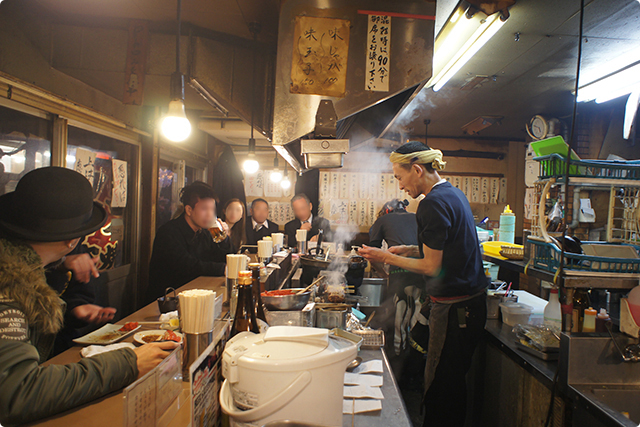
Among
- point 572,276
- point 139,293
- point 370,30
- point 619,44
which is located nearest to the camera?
point 572,276

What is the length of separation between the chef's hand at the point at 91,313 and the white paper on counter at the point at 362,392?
1.43 meters

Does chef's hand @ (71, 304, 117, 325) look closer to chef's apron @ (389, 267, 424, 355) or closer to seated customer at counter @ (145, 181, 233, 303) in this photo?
seated customer at counter @ (145, 181, 233, 303)

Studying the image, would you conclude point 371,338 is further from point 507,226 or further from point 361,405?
point 507,226

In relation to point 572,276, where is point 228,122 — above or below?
above

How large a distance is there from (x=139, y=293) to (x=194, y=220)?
6.63ft

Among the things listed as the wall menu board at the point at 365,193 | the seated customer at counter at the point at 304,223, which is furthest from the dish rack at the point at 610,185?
the wall menu board at the point at 365,193

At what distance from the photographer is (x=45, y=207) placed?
1295mm

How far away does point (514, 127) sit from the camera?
6336 mm

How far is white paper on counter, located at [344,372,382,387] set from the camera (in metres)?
1.42

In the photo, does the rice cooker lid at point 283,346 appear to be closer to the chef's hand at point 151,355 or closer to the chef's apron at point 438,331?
the chef's hand at point 151,355

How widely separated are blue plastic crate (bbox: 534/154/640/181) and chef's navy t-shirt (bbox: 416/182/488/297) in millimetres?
579

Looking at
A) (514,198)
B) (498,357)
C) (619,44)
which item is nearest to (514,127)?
(514,198)

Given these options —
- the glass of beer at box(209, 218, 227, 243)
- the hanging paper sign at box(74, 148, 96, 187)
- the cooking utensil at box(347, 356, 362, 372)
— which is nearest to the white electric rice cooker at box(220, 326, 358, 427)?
the cooking utensil at box(347, 356, 362, 372)

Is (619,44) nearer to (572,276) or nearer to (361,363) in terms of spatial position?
(572,276)
